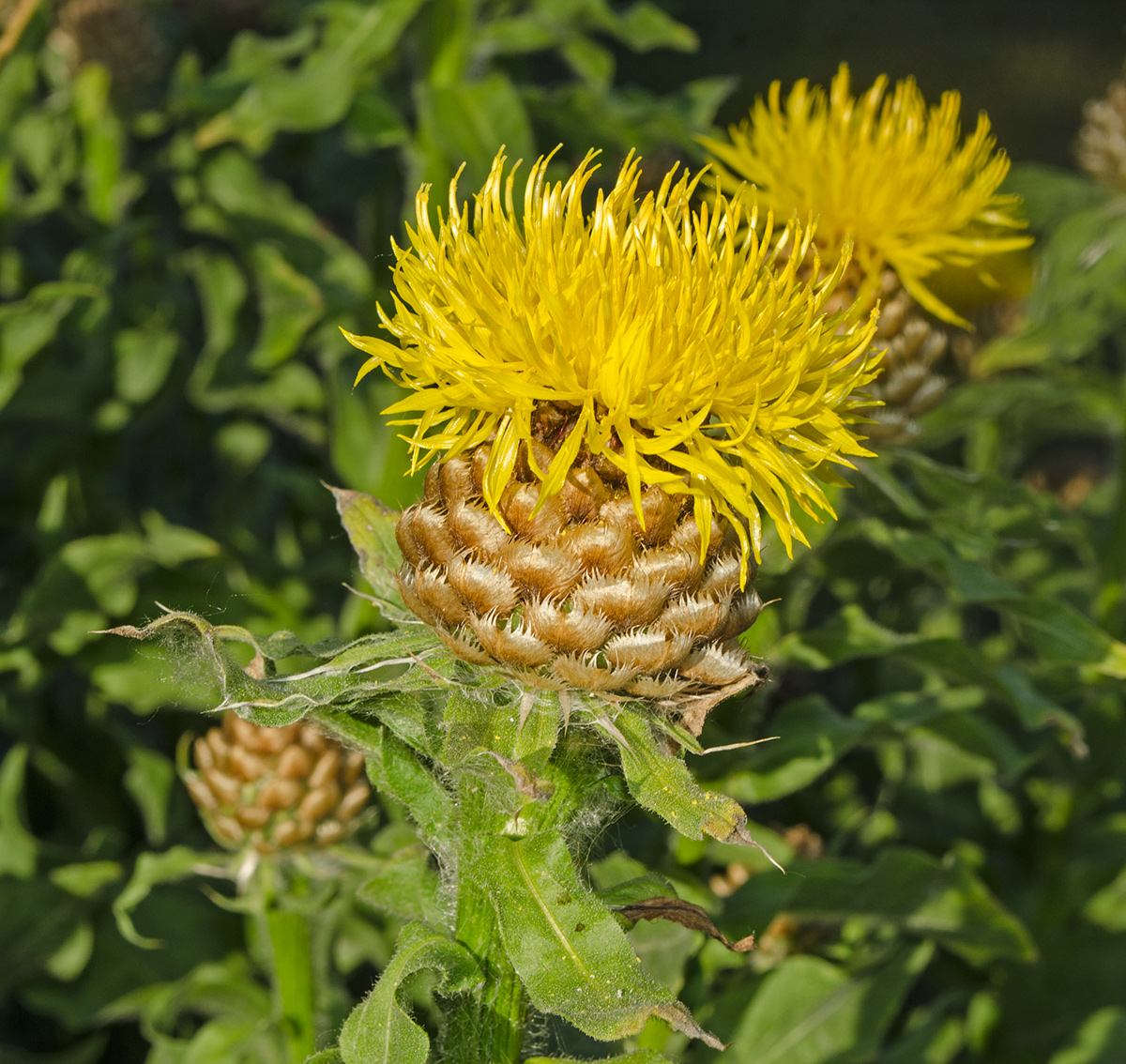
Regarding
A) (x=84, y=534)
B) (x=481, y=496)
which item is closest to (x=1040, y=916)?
(x=481, y=496)

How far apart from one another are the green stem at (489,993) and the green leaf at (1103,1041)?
5.45 feet

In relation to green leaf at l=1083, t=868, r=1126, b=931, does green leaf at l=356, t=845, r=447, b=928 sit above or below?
above

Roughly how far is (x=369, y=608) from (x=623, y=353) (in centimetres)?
105

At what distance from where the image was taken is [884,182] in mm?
1722

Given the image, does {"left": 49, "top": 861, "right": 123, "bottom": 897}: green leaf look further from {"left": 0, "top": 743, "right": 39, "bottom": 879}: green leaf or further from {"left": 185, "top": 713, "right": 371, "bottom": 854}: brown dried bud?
{"left": 185, "top": 713, "right": 371, "bottom": 854}: brown dried bud

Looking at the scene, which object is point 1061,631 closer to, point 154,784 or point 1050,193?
point 1050,193

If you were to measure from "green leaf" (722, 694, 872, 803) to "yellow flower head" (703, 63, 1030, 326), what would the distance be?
0.70 m

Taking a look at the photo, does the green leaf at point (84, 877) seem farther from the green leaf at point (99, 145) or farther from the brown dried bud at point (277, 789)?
the green leaf at point (99, 145)

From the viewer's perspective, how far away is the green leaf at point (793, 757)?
188 centimetres

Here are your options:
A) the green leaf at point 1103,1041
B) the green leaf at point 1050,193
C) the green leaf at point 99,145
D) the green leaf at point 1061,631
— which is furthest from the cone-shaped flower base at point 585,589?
the green leaf at point 1050,193

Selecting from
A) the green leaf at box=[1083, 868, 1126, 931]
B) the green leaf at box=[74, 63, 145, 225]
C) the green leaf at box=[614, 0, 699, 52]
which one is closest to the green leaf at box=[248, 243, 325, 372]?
the green leaf at box=[74, 63, 145, 225]

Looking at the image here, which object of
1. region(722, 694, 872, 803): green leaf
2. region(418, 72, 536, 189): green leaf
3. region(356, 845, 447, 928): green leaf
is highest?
region(418, 72, 536, 189): green leaf

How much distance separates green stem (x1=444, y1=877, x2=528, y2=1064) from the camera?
1284mm

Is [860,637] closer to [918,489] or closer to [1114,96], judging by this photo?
[918,489]
